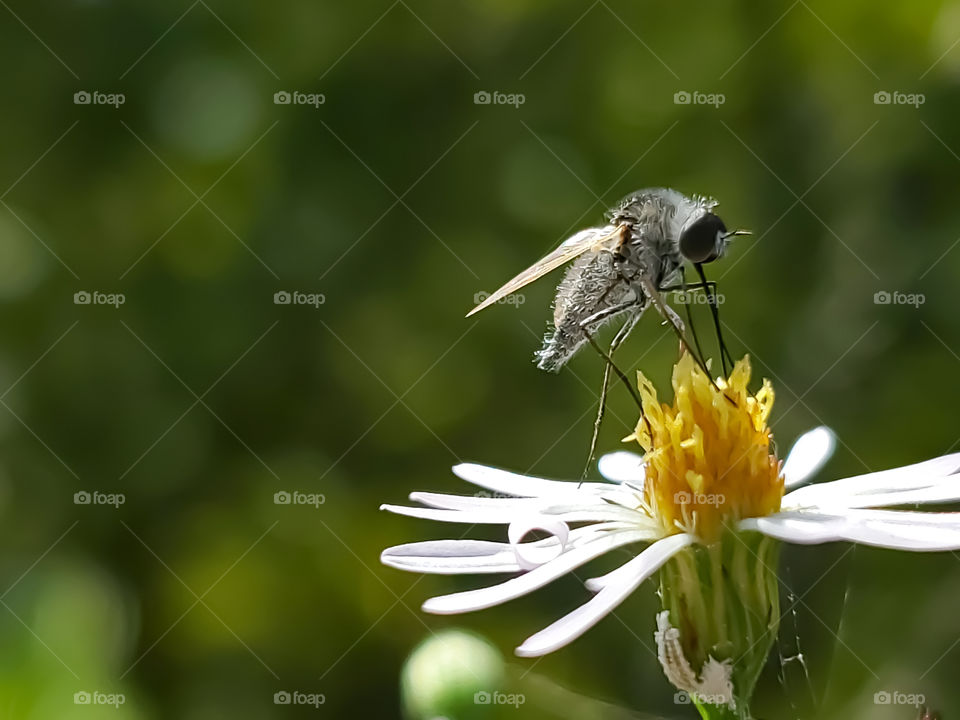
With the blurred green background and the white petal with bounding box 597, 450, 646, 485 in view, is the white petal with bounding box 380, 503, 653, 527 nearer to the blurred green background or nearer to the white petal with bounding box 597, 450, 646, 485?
the white petal with bounding box 597, 450, 646, 485

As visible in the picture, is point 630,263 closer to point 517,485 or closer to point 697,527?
point 517,485

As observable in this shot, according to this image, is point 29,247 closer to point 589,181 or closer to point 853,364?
point 589,181

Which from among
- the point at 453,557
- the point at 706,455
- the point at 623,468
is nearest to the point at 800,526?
the point at 706,455

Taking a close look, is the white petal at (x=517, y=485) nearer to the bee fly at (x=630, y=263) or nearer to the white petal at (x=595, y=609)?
the bee fly at (x=630, y=263)

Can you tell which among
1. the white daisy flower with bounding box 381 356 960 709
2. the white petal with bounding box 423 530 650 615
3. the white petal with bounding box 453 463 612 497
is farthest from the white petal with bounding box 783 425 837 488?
the white petal with bounding box 423 530 650 615

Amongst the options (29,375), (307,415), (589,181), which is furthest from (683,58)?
(29,375)

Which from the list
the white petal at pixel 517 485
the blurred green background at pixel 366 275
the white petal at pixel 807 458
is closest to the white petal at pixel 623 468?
the white petal at pixel 517 485
